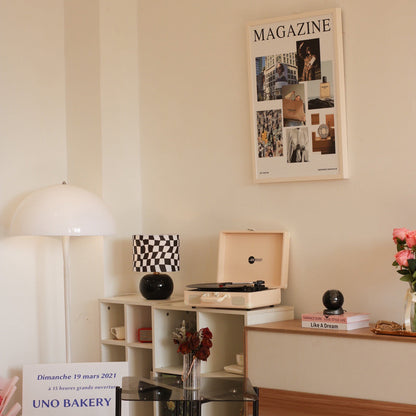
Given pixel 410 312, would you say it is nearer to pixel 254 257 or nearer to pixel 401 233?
pixel 401 233

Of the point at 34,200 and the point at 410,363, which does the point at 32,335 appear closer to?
the point at 34,200

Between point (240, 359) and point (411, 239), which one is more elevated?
point (411, 239)

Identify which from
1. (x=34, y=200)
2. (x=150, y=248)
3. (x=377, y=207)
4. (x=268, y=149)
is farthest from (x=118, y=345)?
(x=377, y=207)

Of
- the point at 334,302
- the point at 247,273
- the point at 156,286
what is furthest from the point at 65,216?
the point at 334,302

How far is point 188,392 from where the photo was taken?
9.69 ft

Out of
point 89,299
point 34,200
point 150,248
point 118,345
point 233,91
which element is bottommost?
point 118,345

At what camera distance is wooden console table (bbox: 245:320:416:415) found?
3.02m

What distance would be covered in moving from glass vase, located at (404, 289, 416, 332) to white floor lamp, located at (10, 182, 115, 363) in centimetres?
163

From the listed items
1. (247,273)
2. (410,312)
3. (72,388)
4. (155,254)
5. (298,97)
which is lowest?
(72,388)

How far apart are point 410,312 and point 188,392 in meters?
1.00

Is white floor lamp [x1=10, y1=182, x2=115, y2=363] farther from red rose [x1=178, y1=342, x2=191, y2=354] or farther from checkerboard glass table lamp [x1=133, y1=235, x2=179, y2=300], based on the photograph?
red rose [x1=178, y1=342, x2=191, y2=354]

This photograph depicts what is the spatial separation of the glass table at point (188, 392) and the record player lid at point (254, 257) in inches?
32.0

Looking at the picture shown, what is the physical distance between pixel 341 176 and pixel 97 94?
1.55 meters

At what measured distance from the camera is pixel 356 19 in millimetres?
3617
